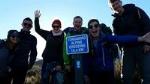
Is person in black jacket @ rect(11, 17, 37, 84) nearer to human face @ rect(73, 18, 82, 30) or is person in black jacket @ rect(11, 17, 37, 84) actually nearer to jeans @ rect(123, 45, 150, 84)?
human face @ rect(73, 18, 82, 30)

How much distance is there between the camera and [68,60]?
1089cm

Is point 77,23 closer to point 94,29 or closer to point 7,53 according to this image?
point 94,29

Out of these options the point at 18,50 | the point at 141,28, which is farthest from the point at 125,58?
the point at 18,50

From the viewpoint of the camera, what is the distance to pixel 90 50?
407 inches

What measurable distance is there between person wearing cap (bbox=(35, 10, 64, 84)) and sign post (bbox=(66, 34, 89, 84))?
1446 mm

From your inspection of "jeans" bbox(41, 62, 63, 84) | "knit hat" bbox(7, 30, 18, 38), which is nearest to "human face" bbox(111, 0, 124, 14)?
"jeans" bbox(41, 62, 63, 84)

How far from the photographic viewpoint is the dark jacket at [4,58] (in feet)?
35.7

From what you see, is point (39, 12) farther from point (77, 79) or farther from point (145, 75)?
point (145, 75)

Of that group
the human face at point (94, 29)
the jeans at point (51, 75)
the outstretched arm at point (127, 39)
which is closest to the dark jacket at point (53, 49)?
the jeans at point (51, 75)

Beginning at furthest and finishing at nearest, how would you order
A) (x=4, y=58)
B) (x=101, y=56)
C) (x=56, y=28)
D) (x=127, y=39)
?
(x=56, y=28)
(x=4, y=58)
(x=101, y=56)
(x=127, y=39)

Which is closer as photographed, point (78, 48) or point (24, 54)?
point (78, 48)

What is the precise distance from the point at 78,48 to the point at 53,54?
Answer: 6.87 ft

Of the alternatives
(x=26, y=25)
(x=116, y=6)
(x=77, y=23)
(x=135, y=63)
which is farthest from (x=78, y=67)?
(x=26, y=25)

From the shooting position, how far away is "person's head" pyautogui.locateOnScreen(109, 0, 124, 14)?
10016 mm
